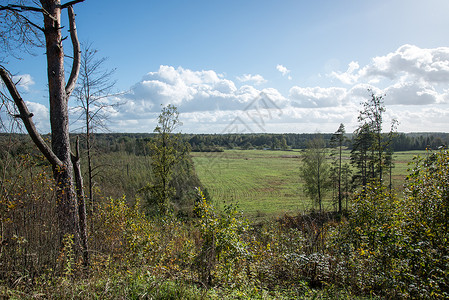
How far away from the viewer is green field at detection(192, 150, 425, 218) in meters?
38.0

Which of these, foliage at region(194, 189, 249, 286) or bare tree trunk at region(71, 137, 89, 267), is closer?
foliage at region(194, 189, 249, 286)

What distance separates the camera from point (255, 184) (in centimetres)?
5806

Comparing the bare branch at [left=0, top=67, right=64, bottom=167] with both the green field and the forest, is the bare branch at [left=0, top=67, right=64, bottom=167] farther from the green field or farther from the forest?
the green field

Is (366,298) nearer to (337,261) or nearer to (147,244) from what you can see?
(337,261)

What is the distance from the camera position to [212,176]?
65.4 meters

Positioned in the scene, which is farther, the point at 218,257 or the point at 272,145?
the point at 272,145

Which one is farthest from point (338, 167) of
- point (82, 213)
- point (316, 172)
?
point (82, 213)

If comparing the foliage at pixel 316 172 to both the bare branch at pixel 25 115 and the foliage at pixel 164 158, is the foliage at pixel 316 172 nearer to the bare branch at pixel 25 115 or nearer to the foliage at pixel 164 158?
the foliage at pixel 164 158

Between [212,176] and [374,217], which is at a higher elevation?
[374,217]

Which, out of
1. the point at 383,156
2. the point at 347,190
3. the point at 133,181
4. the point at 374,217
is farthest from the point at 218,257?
the point at 133,181

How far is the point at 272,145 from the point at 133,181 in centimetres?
3695

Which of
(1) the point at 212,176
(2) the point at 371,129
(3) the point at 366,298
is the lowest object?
(1) the point at 212,176

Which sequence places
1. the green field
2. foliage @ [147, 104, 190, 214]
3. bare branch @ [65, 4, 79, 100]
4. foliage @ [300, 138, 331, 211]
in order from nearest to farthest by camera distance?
bare branch @ [65, 4, 79, 100] → foliage @ [147, 104, 190, 214] → foliage @ [300, 138, 331, 211] → the green field

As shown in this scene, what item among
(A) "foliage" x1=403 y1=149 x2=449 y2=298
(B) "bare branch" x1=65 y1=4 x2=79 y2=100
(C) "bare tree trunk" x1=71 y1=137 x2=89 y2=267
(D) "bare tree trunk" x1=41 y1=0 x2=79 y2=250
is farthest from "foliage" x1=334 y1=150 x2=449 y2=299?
(B) "bare branch" x1=65 y1=4 x2=79 y2=100
